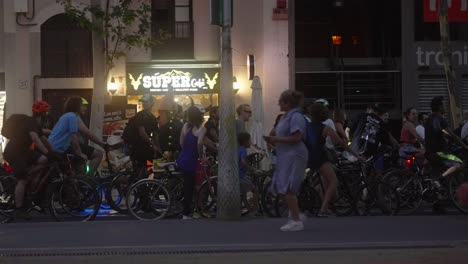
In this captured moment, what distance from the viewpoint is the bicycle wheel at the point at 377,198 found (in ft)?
39.2

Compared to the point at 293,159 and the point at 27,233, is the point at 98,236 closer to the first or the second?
the point at 27,233

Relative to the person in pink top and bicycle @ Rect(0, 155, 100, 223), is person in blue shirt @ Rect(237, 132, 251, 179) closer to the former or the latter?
bicycle @ Rect(0, 155, 100, 223)

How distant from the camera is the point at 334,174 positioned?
11.1 metres

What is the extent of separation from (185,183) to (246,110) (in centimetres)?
242

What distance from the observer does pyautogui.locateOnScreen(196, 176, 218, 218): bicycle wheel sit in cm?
1180

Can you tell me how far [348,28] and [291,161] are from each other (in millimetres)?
14296

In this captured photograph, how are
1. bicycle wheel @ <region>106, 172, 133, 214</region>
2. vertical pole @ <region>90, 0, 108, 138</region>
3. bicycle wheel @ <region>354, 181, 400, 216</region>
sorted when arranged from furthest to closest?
vertical pole @ <region>90, 0, 108, 138</region>
bicycle wheel @ <region>106, 172, 133, 214</region>
bicycle wheel @ <region>354, 181, 400, 216</region>

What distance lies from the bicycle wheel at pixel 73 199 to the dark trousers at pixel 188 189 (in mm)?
1260

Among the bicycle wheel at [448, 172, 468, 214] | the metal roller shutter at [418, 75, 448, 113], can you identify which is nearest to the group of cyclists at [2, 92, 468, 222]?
the bicycle wheel at [448, 172, 468, 214]

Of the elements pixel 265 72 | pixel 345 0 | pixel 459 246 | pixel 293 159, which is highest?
pixel 345 0

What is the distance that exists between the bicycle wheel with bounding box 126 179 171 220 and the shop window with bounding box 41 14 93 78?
1214 centimetres

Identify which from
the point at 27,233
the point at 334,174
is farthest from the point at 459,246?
the point at 27,233

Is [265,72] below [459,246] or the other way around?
the other way around

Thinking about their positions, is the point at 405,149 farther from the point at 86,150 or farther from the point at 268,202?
the point at 86,150
